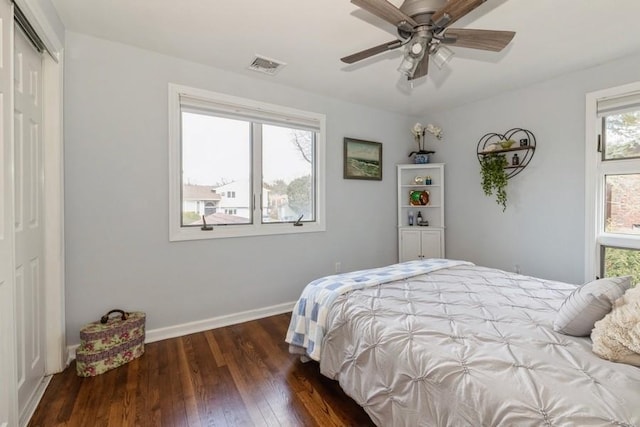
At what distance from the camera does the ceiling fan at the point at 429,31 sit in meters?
1.41

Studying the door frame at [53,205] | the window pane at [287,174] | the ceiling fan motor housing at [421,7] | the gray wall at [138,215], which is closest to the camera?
the ceiling fan motor housing at [421,7]

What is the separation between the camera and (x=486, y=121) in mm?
3584

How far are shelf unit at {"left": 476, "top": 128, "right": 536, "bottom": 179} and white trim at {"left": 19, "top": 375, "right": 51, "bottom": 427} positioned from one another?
4422mm

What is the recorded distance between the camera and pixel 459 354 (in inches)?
47.7

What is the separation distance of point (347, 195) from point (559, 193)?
88.3 inches

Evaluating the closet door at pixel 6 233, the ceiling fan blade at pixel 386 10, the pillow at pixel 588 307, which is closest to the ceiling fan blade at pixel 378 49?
the ceiling fan blade at pixel 386 10

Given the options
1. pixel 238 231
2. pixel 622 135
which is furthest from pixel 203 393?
pixel 622 135

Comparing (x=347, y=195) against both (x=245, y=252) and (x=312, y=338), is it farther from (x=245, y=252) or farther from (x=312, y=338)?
(x=312, y=338)

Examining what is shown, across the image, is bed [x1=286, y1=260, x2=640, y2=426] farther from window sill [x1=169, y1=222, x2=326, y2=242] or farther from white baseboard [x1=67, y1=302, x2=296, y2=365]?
window sill [x1=169, y1=222, x2=326, y2=242]

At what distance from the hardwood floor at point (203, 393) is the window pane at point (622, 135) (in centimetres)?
322

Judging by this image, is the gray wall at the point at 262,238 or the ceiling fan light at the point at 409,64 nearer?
the ceiling fan light at the point at 409,64

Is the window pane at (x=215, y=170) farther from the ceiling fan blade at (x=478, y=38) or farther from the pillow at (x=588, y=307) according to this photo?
the pillow at (x=588, y=307)

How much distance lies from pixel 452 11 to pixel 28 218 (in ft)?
8.44

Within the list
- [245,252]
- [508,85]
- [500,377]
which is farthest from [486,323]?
[508,85]
